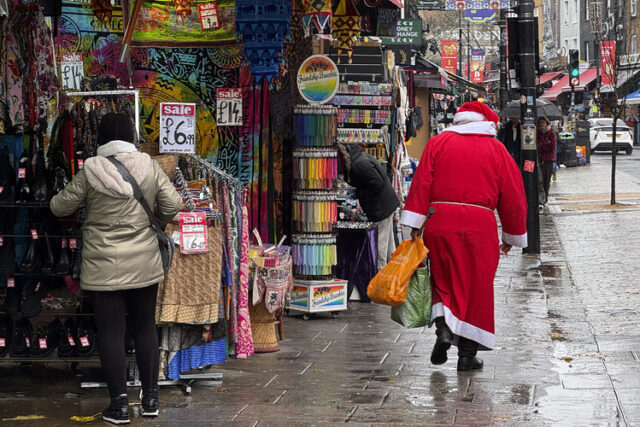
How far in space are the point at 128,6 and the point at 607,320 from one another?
17.2 ft

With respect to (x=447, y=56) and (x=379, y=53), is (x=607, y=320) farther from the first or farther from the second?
(x=447, y=56)

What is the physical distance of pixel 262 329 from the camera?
8703mm

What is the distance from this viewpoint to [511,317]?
10.3 meters

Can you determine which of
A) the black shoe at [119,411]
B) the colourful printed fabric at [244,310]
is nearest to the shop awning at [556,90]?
the colourful printed fabric at [244,310]

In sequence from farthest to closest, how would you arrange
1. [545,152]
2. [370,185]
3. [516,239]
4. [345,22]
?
1. [545,152]
2. [345,22]
3. [370,185]
4. [516,239]

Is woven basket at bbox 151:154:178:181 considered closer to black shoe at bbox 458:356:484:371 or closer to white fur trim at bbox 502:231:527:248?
black shoe at bbox 458:356:484:371

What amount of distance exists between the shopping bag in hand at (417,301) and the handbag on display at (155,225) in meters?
2.00

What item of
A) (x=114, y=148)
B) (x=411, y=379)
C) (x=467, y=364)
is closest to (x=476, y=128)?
(x=467, y=364)

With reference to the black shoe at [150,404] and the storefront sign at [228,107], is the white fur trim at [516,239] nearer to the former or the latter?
the storefront sign at [228,107]

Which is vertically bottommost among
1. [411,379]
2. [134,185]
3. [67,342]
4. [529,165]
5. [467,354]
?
[411,379]

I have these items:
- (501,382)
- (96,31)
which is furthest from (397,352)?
(96,31)

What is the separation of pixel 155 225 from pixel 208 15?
3840 millimetres

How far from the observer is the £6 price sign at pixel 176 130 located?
24.4ft

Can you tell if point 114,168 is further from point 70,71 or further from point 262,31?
point 262,31
